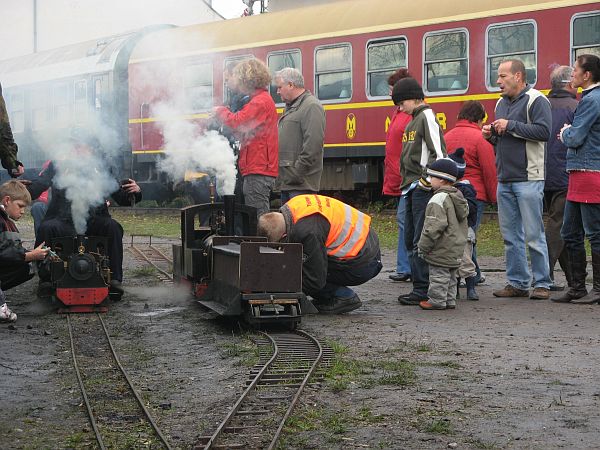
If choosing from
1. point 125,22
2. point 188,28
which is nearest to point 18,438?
point 188,28

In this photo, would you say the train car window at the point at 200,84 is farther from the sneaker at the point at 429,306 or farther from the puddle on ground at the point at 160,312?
the sneaker at the point at 429,306

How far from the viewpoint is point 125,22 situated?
28297 millimetres

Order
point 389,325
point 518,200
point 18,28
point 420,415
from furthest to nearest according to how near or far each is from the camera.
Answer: point 18,28 → point 518,200 → point 389,325 → point 420,415

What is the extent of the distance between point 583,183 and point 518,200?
72 cm

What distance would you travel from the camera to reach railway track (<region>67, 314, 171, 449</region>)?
4715 millimetres

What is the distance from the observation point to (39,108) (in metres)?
24.7

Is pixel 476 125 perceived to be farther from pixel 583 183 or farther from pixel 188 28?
pixel 188 28

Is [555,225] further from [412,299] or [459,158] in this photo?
[412,299]

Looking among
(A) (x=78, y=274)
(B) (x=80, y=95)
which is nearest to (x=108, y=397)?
(A) (x=78, y=274)

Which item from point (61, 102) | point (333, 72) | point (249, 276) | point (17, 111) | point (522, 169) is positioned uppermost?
point (333, 72)

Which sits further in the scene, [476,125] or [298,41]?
[298,41]

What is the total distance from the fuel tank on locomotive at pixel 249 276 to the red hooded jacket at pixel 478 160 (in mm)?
2320

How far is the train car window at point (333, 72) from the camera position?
18.1 meters

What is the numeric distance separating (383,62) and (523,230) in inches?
341
